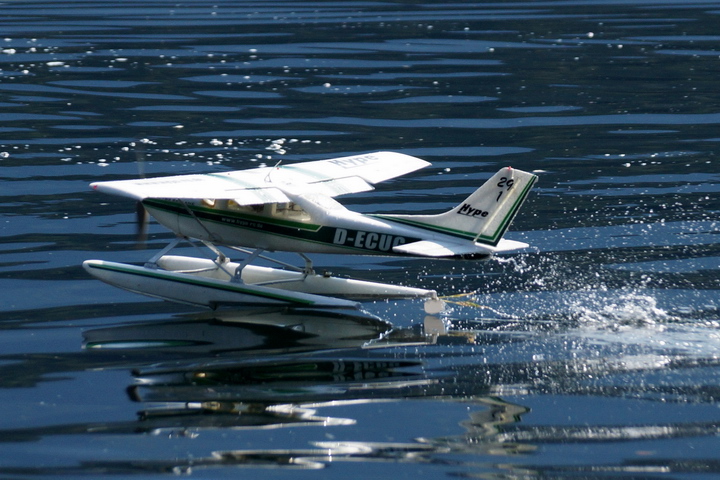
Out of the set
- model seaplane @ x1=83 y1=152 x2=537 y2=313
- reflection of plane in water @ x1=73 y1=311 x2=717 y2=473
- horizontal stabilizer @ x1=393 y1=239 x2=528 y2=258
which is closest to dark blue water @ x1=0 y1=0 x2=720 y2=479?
reflection of plane in water @ x1=73 y1=311 x2=717 y2=473

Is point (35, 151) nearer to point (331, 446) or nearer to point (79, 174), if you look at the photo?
point (79, 174)

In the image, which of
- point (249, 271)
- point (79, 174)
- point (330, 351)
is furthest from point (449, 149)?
point (330, 351)

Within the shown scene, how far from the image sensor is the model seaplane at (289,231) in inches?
623

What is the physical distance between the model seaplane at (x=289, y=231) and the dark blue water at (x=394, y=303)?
0.42 meters

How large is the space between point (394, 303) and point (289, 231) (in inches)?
82.1

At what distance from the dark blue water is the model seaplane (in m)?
0.42

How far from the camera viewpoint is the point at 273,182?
16.9 m

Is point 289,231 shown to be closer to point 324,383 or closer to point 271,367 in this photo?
point 271,367

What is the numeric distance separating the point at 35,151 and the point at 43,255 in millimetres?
9692

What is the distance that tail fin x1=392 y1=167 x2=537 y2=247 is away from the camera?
1571 centimetres

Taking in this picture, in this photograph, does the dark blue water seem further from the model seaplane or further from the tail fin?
the tail fin

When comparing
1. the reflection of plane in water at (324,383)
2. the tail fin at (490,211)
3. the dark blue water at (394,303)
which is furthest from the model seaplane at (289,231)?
the reflection of plane in water at (324,383)

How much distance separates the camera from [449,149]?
95.3ft

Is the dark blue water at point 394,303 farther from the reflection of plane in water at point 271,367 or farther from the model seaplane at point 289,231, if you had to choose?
the model seaplane at point 289,231
